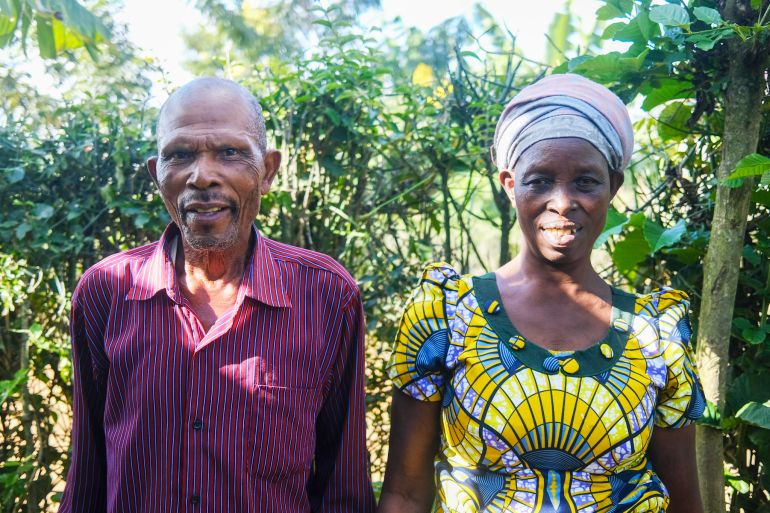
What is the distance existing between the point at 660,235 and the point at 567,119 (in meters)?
0.90

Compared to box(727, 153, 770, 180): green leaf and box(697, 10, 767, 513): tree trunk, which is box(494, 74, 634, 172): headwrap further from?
box(697, 10, 767, 513): tree trunk

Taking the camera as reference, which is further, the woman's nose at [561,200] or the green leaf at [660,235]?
the green leaf at [660,235]

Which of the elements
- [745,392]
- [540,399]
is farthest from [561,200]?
[745,392]

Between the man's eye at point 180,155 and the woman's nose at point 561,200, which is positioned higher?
the man's eye at point 180,155

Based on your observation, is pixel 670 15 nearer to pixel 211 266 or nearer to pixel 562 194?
pixel 562 194

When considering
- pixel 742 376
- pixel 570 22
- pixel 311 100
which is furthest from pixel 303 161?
pixel 570 22

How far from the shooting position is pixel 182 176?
1.86 m

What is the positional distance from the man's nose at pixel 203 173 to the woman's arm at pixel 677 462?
1.31 meters

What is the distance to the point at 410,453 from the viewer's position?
190cm

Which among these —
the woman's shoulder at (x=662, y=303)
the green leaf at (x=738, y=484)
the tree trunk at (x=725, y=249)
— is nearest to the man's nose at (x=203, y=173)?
the woman's shoulder at (x=662, y=303)

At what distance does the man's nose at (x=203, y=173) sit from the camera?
1836 mm

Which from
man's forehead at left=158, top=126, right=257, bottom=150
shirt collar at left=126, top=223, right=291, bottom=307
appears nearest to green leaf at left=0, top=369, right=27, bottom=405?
shirt collar at left=126, top=223, right=291, bottom=307

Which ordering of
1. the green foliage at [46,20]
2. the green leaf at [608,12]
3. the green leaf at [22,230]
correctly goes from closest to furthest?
the green leaf at [608,12] → the green leaf at [22,230] → the green foliage at [46,20]

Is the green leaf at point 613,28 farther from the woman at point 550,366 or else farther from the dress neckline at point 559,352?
the dress neckline at point 559,352
